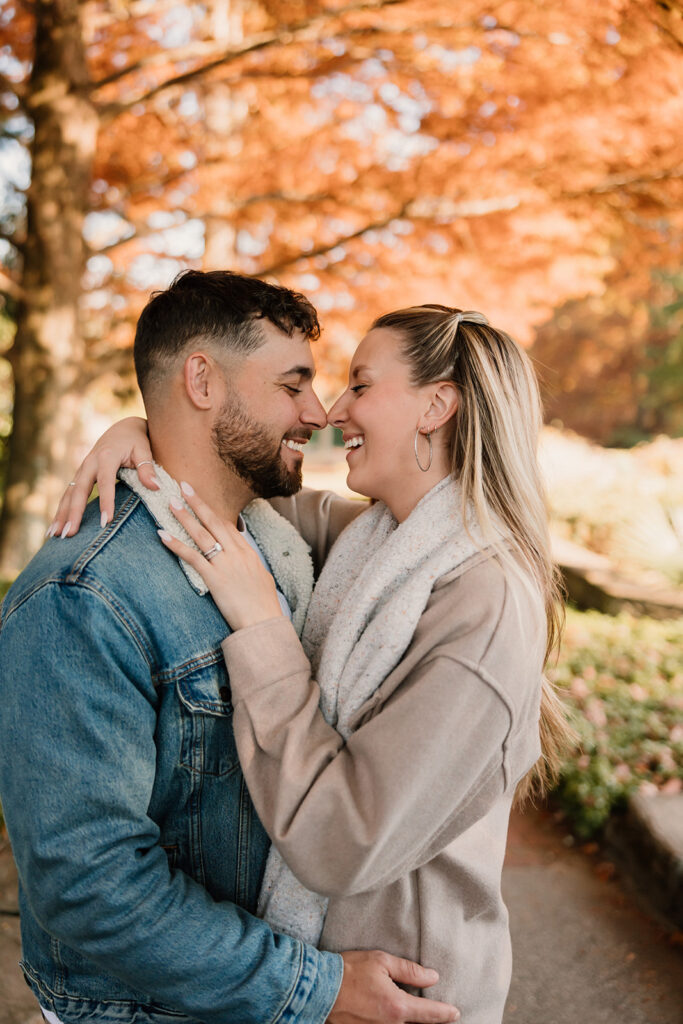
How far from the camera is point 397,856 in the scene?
1381mm

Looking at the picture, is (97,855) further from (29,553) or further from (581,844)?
(29,553)

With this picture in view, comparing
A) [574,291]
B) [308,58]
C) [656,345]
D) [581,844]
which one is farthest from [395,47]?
[656,345]

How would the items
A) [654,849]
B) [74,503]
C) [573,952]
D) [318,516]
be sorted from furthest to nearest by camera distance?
[654,849], [573,952], [318,516], [74,503]

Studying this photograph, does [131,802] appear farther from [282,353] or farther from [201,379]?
[282,353]

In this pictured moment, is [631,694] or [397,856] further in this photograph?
Answer: [631,694]

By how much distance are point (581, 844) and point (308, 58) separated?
5720mm

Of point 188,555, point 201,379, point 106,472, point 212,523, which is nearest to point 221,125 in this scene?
point 201,379

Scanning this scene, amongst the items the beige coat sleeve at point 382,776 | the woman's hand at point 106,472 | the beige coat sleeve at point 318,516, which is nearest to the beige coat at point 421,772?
the beige coat sleeve at point 382,776

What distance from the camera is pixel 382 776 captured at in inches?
53.2

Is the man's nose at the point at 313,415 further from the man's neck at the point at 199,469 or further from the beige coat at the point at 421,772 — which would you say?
the beige coat at the point at 421,772

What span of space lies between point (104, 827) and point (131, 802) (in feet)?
0.20

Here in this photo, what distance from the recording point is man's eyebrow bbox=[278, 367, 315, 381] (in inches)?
79.0

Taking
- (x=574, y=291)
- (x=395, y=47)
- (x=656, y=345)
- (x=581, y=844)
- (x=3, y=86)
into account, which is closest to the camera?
(x=581, y=844)

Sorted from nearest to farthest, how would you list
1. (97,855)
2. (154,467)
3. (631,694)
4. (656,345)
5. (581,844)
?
(97,855)
(154,467)
(581,844)
(631,694)
(656,345)
